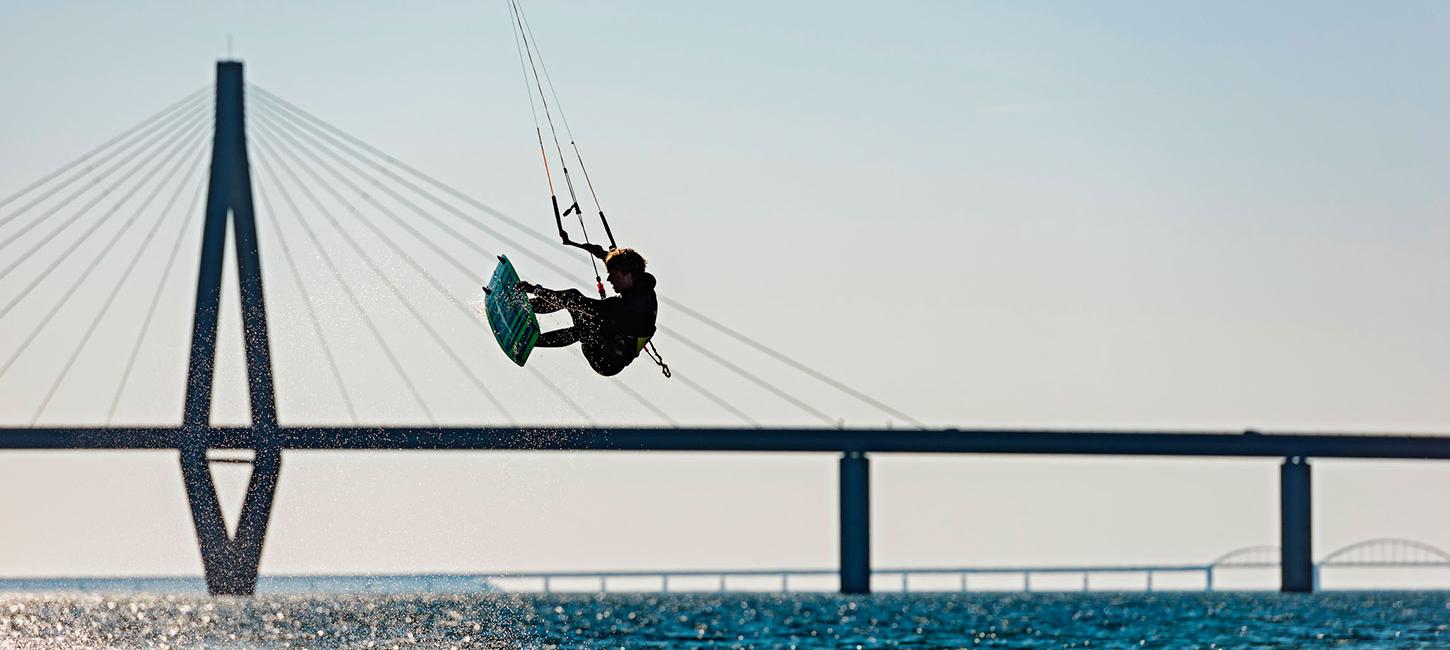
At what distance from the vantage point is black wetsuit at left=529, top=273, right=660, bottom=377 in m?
19.4

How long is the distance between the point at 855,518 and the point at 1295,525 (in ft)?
50.4

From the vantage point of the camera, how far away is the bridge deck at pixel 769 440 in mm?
63625

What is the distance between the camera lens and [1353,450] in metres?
78.4

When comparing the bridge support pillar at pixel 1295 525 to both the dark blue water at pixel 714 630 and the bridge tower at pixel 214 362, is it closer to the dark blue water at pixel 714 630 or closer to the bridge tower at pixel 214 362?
the dark blue water at pixel 714 630

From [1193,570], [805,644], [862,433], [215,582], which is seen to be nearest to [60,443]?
[215,582]

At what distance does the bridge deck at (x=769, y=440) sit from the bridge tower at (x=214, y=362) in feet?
2.42

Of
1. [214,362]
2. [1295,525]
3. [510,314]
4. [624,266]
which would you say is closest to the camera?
[624,266]

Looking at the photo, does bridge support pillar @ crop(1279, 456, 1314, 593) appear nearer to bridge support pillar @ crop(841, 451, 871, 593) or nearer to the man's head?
bridge support pillar @ crop(841, 451, 871, 593)

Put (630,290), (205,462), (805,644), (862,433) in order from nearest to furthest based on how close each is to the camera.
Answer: (630,290) → (805,644) → (205,462) → (862,433)

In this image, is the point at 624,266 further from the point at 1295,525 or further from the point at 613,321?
the point at 1295,525

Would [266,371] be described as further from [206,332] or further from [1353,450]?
[1353,450]

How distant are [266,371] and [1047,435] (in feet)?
88.0

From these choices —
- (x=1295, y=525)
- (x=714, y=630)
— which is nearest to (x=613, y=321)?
(x=714, y=630)

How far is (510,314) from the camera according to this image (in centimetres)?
2092
